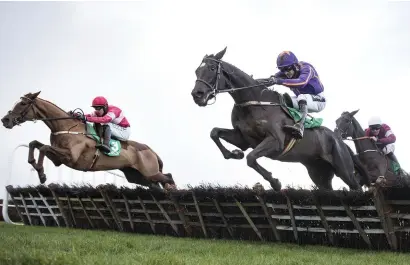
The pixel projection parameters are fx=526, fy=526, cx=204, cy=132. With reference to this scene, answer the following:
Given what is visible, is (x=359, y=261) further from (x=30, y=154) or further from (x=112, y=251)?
(x=30, y=154)

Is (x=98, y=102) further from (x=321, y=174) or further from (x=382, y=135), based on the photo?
(x=382, y=135)

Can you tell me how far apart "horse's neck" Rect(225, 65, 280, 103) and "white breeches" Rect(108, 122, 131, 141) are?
3.40 metres

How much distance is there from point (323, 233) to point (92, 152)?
15.1ft

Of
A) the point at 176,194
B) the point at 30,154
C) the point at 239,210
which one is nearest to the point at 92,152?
the point at 30,154

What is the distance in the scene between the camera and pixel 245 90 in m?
7.52

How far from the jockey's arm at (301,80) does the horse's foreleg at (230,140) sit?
974mm

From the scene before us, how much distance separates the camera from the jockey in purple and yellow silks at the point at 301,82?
7.62 meters

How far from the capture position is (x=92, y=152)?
9.82m

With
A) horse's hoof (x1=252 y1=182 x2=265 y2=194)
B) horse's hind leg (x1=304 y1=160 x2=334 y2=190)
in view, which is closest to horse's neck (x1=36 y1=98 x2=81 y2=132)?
horse's hoof (x1=252 y1=182 x2=265 y2=194)

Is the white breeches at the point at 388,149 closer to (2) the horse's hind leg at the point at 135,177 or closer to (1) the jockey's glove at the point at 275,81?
(1) the jockey's glove at the point at 275,81

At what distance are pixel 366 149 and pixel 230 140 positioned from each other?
365 centimetres

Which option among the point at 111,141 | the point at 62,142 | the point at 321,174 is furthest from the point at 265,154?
the point at 62,142

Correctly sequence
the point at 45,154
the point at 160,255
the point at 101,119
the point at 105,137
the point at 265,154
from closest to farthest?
the point at 160,255 → the point at 265,154 → the point at 45,154 → the point at 101,119 → the point at 105,137

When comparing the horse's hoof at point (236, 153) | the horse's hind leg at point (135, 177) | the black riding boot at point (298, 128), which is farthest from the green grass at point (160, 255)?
the horse's hind leg at point (135, 177)
